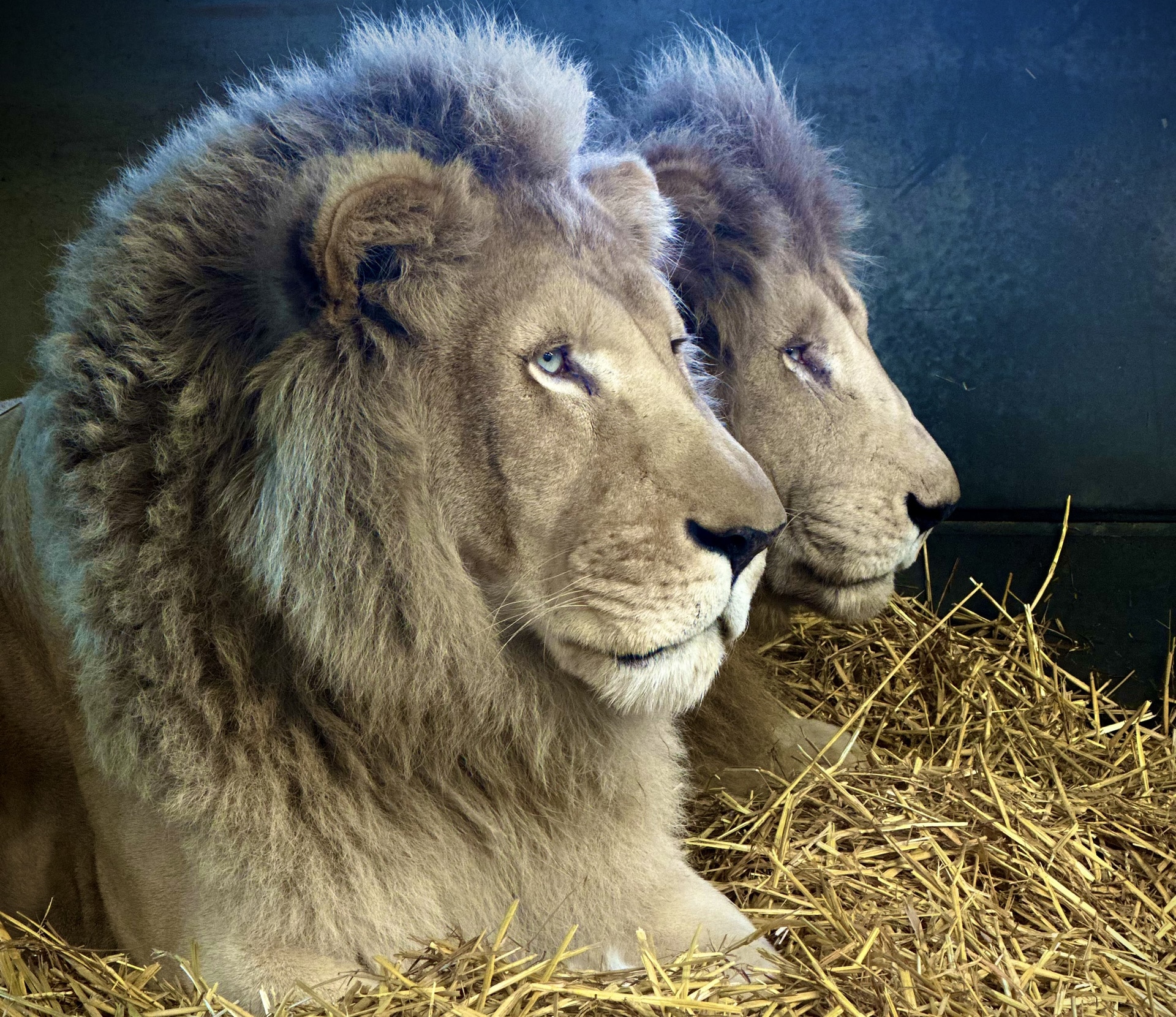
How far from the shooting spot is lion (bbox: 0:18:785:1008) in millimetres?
1648

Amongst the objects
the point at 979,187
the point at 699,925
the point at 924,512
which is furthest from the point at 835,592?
the point at 979,187

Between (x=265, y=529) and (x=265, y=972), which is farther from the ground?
(x=265, y=529)

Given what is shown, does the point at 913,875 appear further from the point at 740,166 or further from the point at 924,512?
the point at 740,166

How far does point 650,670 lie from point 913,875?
104cm

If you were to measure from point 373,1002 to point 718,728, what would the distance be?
4.26 feet

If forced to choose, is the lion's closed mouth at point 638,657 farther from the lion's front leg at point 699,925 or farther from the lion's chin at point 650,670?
the lion's front leg at point 699,925

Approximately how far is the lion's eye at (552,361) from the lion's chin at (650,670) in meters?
0.41

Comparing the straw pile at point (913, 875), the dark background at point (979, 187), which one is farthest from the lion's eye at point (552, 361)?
the dark background at point (979, 187)

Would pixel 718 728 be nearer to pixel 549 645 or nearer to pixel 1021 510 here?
pixel 549 645

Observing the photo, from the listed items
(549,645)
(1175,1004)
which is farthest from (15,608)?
(1175,1004)

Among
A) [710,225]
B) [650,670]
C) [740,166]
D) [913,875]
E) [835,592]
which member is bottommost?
[913,875]

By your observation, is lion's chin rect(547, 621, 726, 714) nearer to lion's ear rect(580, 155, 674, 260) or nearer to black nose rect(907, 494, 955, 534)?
lion's ear rect(580, 155, 674, 260)

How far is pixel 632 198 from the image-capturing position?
6.84 feet

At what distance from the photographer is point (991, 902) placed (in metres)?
2.28
